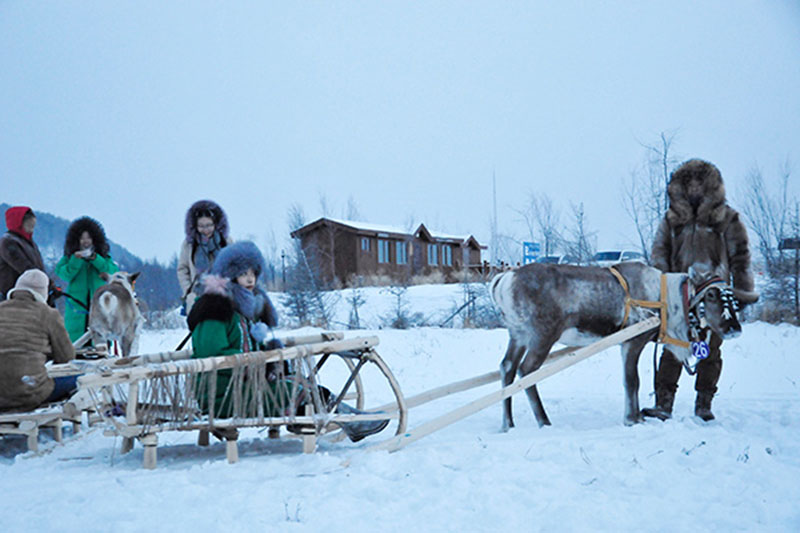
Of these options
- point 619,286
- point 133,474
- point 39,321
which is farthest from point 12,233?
point 619,286

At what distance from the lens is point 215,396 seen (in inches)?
159

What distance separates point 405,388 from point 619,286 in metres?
3.39

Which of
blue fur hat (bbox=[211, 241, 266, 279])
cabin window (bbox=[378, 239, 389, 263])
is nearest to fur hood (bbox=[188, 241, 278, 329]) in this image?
blue fur hat (bbox=[211, 241, 266, 279])

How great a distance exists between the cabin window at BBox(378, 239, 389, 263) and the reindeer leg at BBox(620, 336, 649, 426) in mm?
24726

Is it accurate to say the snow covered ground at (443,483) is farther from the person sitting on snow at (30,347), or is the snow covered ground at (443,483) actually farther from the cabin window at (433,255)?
the cabin window at (433,255)

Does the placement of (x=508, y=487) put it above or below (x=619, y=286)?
below

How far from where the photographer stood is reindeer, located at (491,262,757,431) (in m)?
5.45

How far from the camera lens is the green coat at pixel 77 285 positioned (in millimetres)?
7051

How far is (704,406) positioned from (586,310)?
1.37 m

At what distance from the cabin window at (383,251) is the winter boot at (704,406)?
977 inches

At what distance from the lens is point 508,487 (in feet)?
11.4

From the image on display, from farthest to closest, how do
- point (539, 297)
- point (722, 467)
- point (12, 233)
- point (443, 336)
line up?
point (443, 336) → point (12, 233) → point (539, 297) → point (722, 467)

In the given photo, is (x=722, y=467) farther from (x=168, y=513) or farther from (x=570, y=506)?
(x=168, y=513)

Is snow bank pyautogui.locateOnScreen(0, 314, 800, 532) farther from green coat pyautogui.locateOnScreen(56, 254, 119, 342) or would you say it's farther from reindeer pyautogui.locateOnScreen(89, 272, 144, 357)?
green coat pyautogui.locateOnScreen(56, 254, 119, 342)
